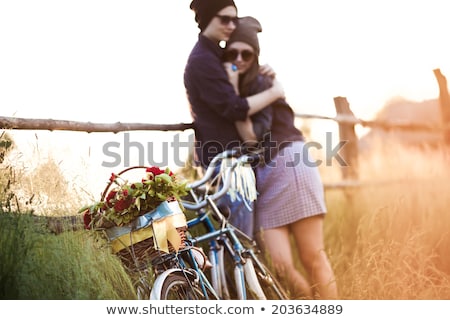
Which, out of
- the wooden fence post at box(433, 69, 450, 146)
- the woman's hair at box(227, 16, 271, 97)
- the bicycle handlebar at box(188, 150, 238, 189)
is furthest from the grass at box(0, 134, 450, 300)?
the woman's hair at box(227, 16, 271, 97)

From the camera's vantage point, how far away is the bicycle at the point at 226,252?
12.6ft

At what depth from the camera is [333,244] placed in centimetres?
421

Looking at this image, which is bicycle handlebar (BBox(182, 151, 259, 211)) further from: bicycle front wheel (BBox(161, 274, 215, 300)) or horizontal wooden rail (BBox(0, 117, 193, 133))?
bicycle front wheel (BBox(161, 274, 215, 300))

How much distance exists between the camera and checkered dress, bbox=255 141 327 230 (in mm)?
4152

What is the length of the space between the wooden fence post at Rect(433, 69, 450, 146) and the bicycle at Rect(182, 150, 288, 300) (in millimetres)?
1124

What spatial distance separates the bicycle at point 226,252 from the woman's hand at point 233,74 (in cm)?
39

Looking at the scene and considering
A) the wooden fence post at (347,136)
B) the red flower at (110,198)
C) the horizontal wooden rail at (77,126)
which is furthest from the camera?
the wooden fence post at (347,136)

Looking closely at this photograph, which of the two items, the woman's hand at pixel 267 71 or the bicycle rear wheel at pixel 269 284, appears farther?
the woman's hand at pixel 267 71

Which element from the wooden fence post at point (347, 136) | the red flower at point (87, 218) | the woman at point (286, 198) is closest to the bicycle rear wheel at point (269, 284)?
the woman at point (286, 198)

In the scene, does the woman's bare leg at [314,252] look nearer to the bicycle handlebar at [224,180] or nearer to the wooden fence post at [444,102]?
the bicycle handlebar at [224,180]

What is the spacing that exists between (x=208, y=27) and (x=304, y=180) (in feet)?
2.97

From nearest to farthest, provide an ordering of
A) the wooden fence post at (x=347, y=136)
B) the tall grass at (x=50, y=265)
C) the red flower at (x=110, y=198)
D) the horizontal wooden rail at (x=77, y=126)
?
the red flower at (x=110, y=198) < the tall grass at (x=50, y=265) < the horizontal wooden rail at (x=77, y=126) < the wooden fence post at (x=347, y=136)
